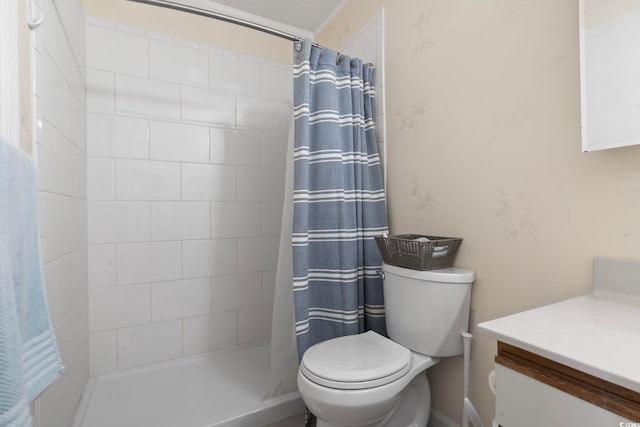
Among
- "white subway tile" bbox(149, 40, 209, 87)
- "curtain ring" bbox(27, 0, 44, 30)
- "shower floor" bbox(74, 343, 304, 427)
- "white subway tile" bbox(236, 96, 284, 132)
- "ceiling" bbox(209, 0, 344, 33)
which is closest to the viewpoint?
"curtain ring" bbox(27, 0, 44, 30)

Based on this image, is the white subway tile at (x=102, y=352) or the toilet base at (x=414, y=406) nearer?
the toilet base at (x=414, y=406)

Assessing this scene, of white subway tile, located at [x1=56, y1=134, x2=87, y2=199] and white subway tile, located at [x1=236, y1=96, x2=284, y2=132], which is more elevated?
white subway tile, located at [x1=236, y1=96, x2=284, y2=132]

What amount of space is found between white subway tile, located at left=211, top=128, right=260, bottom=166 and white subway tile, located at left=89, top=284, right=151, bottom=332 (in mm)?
943

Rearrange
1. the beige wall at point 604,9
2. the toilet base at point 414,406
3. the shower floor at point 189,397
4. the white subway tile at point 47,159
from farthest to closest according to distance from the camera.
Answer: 1. the shower floor at point 189,397
2. the toilet base at point 414,406
3. the white subway tile at point 47,159
4. the beige wall at point 604,9

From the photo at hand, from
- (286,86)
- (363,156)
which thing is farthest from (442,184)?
(286,86)

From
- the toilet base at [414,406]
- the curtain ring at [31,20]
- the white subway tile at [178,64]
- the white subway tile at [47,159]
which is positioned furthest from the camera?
the white subway tile at [178,64]

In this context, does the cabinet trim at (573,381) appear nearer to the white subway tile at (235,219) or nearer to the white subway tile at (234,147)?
the white subway tile at (235,219)

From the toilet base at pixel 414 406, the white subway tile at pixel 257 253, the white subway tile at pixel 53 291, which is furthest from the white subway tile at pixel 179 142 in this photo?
the toilet base at pixel 414 406

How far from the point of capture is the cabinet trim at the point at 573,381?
484mm

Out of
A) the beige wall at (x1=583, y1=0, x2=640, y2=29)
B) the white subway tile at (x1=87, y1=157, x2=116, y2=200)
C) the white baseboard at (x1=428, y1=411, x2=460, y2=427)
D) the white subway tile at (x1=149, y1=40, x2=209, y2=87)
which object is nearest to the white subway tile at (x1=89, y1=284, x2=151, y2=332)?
the white subway tile at (x1=87, y1=157, x2=116, y2=200)

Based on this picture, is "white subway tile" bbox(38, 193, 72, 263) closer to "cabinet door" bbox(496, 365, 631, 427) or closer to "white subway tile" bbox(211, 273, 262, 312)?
"white subway tile" bbox(211, 273, 262, 312)

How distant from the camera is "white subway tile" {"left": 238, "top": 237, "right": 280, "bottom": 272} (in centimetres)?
216

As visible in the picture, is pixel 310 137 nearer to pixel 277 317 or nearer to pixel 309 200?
pixel 309 200

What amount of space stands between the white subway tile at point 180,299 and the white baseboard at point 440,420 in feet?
4.73
